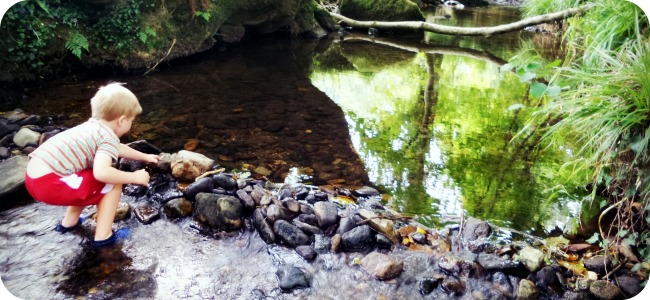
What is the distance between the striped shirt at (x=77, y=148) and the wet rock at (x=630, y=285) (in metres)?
3.30

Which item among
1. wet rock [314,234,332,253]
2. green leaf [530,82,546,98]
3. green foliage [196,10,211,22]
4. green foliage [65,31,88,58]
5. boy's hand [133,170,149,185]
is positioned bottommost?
wet rock [314,234,332,253]

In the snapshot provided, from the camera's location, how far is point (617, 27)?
129 inches

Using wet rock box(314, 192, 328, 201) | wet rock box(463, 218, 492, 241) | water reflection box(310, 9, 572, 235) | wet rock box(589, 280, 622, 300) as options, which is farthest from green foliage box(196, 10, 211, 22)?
wet rock box(589, 280, 622, 300)

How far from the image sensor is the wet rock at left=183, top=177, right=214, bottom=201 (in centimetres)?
322

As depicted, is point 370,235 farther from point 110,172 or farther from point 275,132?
point 275,132

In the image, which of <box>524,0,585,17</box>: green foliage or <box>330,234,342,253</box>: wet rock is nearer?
<box>330,234,342,253</box>: wet rock

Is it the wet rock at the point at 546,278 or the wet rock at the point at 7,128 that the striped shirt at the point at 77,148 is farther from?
the wet rock at the point at 546,278

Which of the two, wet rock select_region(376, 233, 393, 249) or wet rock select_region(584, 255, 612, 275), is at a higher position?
wet rock select_region(376, 233, 393, 249)

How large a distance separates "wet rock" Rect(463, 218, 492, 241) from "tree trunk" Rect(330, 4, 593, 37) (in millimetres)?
6040

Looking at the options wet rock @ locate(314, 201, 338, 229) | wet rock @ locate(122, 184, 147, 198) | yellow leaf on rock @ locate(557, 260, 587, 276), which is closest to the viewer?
yellow leaf on rock @ locate(557, 260, 587, 276)

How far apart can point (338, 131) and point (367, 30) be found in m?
10.3

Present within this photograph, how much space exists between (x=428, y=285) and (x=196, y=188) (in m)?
1.90

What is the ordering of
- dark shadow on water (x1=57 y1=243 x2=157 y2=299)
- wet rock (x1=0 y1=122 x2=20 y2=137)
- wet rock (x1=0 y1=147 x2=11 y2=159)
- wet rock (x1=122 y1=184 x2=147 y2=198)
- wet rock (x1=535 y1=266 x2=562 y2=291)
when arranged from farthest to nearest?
wet rock (x1=0 y1=122 x2=20 y2=137) → wet rock (x1=0 y1=147 x2=11 y2=159) → wet rock (x1=122 y1=184 x2=147 y2=198) → wet rock (x1=535 y1=266 x2=562 y2=291) → dark shadow on water (x1=57 y1=243 x2=157 y2=299)

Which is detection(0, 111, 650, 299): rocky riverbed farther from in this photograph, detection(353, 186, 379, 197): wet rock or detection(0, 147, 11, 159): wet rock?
detection(0, 147, 11, 159): wet rock
